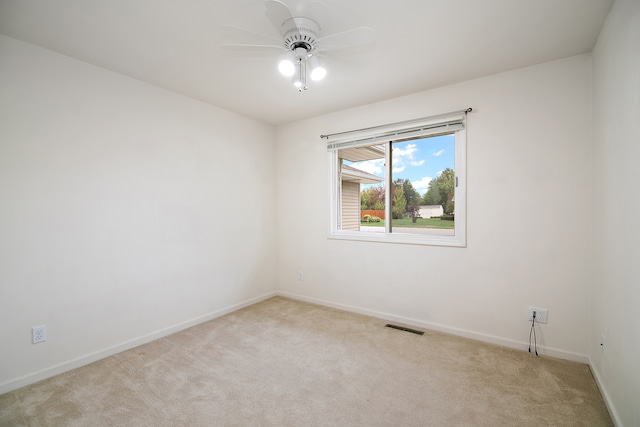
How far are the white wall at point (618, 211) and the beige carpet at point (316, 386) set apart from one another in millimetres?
335

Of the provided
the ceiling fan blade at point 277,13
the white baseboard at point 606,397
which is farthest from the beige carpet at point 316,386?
the ceiling fan blade at point 277,13

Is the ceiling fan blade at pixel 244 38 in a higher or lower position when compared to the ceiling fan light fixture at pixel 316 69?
higher

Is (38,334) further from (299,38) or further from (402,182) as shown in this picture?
(402,182)

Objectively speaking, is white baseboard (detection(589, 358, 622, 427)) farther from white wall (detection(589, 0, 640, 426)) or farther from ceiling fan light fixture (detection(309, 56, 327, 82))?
ceiling fan light fixture (detection(309, 56, 327, 82))

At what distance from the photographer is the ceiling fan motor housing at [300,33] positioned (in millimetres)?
1820

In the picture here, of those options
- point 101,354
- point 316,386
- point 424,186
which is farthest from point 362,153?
point 101,354

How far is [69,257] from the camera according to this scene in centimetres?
232

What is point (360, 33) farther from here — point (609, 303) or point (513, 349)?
point (513, 349)

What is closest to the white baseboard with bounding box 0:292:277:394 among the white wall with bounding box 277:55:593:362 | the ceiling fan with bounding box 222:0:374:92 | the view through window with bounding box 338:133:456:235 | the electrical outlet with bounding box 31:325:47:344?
the electrical outlet with bounding box 31:325:47:344

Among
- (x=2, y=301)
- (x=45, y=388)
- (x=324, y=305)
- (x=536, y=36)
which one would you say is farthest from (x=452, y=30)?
(x=45, y=388)

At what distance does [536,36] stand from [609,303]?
1.91 m

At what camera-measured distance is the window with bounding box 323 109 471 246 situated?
2924mm

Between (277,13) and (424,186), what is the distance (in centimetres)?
225

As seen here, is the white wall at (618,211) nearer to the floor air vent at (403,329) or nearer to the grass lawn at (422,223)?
the grass lawn at (422,223)
